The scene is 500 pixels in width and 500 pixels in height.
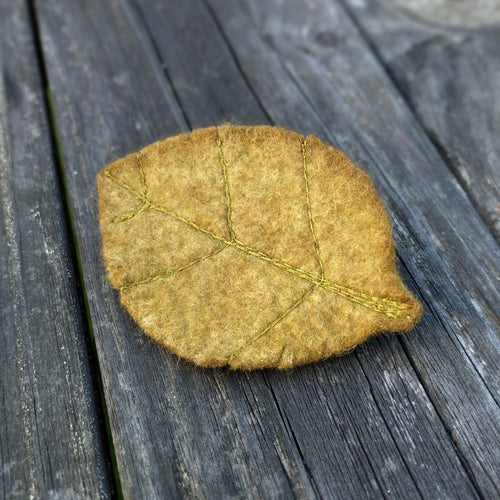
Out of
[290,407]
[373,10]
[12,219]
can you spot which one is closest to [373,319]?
[290,407]

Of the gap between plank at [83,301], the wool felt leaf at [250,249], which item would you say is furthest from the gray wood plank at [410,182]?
the gap between plank at [83,301]

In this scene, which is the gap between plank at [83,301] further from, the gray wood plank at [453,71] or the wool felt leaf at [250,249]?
the gray wood plank at [453,71]

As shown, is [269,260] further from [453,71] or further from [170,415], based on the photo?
[453,71]

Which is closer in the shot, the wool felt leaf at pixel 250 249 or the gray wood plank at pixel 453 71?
the wool felt leaf at pixel 250 249

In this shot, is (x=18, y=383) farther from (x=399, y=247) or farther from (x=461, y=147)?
(x=461, y=147)

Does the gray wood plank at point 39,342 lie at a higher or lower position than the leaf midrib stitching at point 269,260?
lower

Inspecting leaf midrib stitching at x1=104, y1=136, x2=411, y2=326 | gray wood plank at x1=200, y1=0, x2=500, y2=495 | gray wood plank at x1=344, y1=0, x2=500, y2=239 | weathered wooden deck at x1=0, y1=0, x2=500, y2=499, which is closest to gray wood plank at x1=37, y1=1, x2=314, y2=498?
weathered wooden deck at x1=0, y1=0, x2=500, y2=499

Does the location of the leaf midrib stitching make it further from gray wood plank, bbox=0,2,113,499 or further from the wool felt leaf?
gray wood plank, bbox=0,2,113,499
